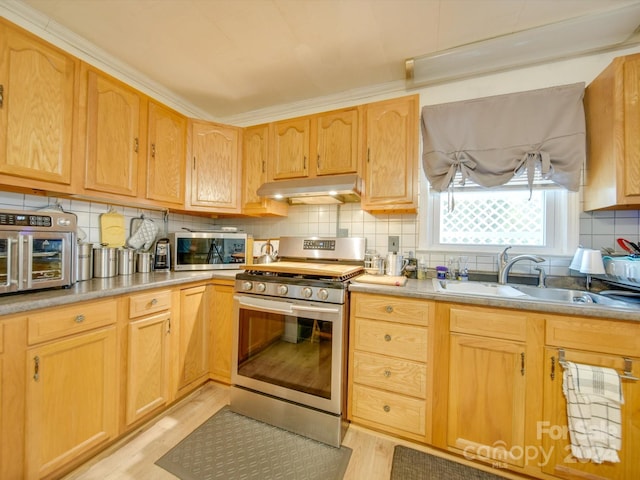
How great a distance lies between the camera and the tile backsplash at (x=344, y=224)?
1.58 metres

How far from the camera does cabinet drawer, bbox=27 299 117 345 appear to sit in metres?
1.10

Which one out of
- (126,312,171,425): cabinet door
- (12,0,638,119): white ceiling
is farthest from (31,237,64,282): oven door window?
(12,0,638,119): white ceiling

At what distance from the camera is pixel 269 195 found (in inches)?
80.8

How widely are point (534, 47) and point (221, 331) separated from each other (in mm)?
2858

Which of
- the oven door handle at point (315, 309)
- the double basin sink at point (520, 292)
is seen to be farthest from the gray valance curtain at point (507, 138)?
the oven door handle at point (315, 309)

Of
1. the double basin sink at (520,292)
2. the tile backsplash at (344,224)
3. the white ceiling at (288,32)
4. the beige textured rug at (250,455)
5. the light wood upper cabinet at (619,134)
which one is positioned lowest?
the beige textured rug at (250,455)

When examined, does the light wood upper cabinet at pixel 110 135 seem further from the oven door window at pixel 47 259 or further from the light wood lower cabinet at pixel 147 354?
the light wood lower cabinet at pixel 147 354

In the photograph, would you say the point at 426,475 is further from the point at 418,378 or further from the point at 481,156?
the point at 481,156

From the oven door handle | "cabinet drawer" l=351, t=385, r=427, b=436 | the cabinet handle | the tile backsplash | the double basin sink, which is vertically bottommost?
"cabinet drawer" l=351, t=385, r=427, b=436

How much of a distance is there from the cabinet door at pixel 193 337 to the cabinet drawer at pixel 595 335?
6.89 ft

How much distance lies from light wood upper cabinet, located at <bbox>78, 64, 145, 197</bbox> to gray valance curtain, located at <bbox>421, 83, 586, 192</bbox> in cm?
210

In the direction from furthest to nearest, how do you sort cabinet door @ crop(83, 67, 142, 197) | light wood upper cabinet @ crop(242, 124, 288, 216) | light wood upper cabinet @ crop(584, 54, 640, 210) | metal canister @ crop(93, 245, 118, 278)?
1. light wood upper cabinet @ crop(242, 124, 288, 216)
2. metal canister @ crop(93, 245, 118, 278)
3. cabinet door @ crop(83, 67, 142, 197)
4. light wood upper cabinet @ crop(584, 54, 640, 210)

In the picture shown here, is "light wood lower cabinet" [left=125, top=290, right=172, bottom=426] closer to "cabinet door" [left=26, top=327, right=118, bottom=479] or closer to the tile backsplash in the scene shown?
"cabinet door" [left=26, top=327, right=118, bottom=479]

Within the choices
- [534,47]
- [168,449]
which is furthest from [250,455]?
[534,47]
